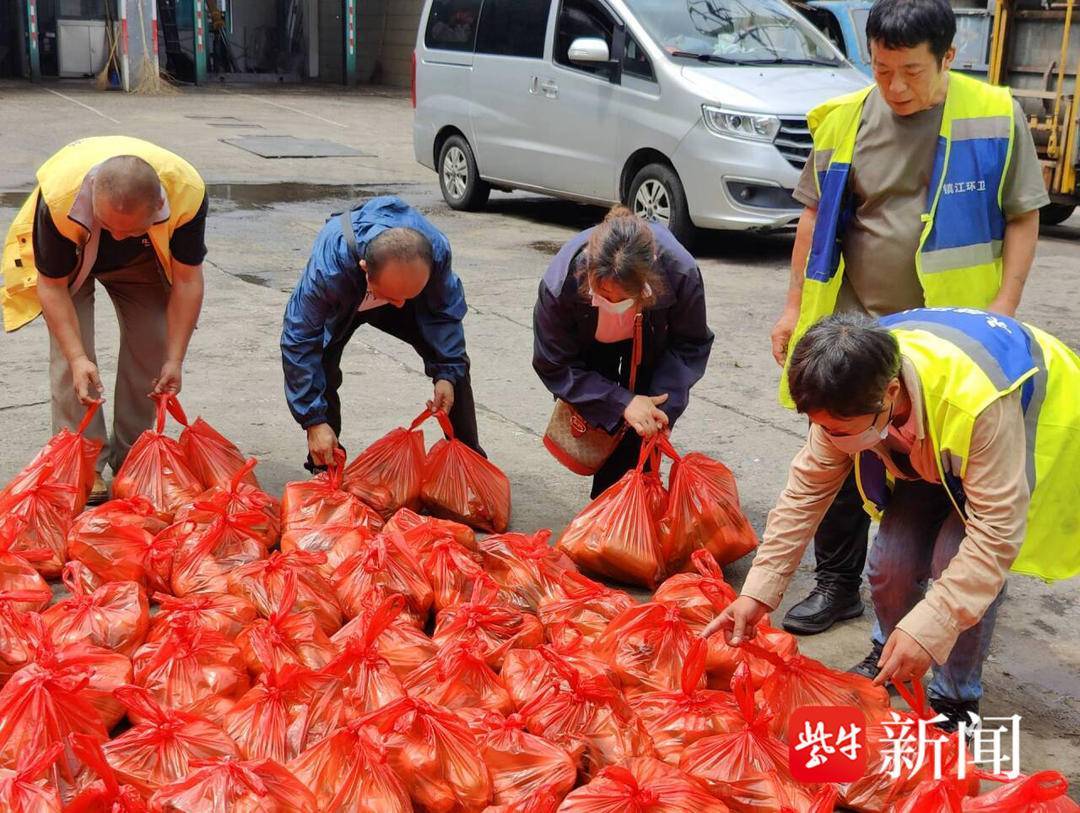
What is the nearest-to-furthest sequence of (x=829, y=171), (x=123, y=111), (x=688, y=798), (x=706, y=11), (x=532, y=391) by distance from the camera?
(x=688, y=798) → (x=829, y=171) → (x=532, y=391) → (x=706, y=11) → (x=123, y=111)

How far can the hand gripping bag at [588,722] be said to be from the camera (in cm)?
265

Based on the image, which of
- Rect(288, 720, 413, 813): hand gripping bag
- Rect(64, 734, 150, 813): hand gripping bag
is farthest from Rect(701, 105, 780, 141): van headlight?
Rect(64, 734, 150, 813): hand gripping bag

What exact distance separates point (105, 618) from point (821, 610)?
196cm

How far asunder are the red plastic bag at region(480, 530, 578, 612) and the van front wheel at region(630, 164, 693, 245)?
17.0 feet

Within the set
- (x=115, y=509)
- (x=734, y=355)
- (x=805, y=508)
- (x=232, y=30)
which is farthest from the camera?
(x=232, y=30)

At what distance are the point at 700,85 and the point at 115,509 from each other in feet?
18.9

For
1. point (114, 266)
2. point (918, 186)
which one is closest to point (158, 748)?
point (114, 266)

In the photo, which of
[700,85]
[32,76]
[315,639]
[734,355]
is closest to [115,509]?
[315,639]

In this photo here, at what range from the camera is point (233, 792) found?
7.41 ft

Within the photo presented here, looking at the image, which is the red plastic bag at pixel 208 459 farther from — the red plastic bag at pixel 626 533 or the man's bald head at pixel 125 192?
the red plastic bag at pixel 626 533

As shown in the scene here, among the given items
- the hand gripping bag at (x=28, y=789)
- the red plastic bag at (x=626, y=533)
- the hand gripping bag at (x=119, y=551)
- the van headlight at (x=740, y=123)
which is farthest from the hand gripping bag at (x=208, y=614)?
the van headlight at (x=740, y=123)

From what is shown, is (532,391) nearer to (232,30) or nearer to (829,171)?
(829,171)

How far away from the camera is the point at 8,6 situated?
2083cm

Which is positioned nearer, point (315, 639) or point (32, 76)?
point (315, 639)
